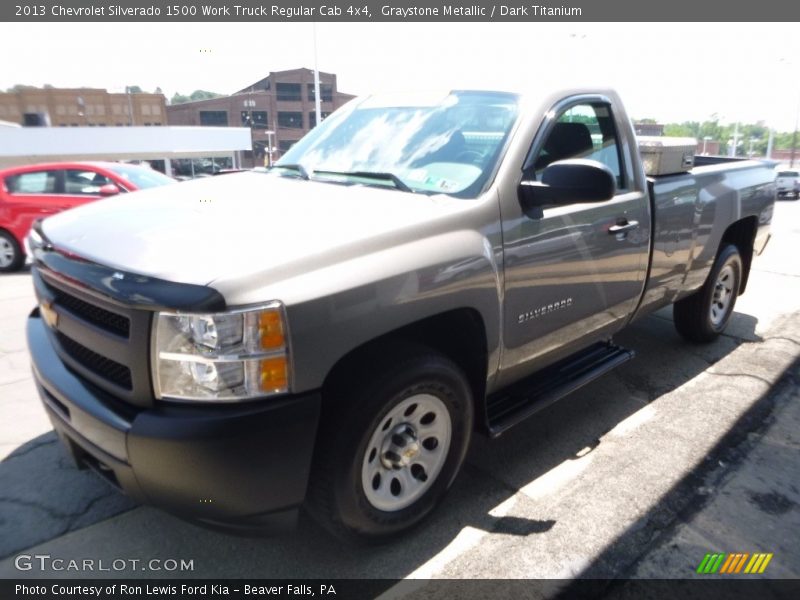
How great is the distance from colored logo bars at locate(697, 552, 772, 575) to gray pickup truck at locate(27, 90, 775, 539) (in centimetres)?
99

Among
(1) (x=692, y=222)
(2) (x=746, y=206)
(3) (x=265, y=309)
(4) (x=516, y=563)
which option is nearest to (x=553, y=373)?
(4) (x=516, y=563)

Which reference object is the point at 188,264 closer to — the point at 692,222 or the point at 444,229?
the point at 444,229

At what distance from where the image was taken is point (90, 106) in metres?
65.9

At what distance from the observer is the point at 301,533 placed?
8.58 feet

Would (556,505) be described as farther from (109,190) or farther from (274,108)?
(274,108)

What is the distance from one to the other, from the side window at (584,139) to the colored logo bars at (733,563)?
1.87 metres

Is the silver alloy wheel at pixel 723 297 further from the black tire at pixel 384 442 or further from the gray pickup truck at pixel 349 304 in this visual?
the black tire at pixel 384 442

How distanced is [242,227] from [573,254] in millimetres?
1667

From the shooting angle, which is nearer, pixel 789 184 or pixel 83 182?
pixel 83 182

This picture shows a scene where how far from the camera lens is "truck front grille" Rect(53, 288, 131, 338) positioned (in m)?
2.02

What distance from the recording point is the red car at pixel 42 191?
8.27 metres

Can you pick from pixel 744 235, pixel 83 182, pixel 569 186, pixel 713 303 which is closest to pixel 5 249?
pixel 83 182

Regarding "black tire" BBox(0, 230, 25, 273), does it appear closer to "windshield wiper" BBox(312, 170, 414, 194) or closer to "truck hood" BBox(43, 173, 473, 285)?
"truck hood" BBox(43, 173, 473, 285)

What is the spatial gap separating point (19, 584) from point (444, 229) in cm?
218
